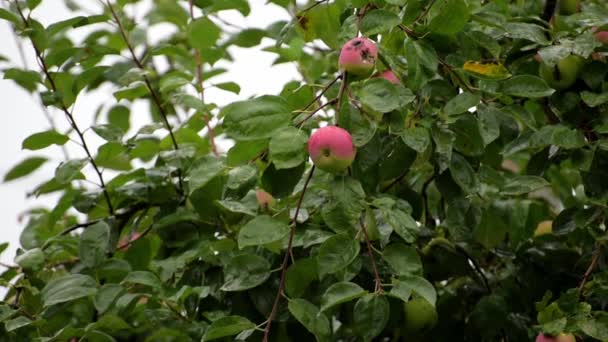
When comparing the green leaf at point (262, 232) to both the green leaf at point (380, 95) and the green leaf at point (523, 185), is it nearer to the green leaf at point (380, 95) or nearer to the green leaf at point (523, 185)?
the green leaf at point (380, 95)

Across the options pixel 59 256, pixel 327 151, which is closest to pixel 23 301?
pixel 59 256

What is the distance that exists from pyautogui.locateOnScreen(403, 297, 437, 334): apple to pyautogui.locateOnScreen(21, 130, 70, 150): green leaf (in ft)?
1.58

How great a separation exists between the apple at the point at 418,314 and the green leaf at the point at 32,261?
1.46 feet

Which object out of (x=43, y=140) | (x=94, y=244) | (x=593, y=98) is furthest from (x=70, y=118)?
(x=593, y=98)

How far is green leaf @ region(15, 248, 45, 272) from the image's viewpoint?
1.12 meters

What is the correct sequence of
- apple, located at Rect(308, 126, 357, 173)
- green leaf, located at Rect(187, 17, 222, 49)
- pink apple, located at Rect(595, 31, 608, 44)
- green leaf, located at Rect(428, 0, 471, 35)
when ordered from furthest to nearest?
green leaf, located at Rect(187, 17, 222, 49), pink apple, located at Rect(595, 31, 608, 44), green leaf, located at Rect(428, 0, 471, 35), apple, located at Rect(308, 126, 357, 173)

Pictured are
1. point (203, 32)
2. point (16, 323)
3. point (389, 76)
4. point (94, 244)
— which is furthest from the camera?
point (203, 32)

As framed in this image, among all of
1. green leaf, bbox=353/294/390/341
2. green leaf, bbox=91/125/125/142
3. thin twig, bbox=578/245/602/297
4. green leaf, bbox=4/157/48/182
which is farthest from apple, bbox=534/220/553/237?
green leaf, bbox=4/157/48/182

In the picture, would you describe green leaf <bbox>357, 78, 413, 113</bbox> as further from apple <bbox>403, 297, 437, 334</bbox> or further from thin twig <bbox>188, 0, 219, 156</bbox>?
thin twig <bbox>188, 0, 219, 156</bbox>

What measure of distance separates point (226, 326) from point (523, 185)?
354 millimetres

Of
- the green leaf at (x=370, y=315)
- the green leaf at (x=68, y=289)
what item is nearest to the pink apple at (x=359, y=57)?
the green leaf at (x=370, y=315)

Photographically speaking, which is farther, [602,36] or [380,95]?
[602,36]

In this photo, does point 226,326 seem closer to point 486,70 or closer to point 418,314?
point 418,314

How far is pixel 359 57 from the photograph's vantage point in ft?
2.82
